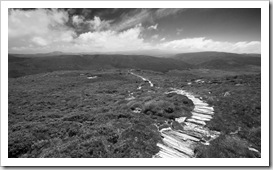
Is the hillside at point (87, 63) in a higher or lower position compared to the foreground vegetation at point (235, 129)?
higher

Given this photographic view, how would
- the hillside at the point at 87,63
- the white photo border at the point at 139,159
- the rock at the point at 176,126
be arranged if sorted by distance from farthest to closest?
the hillside at the point at 87,63, the rock at the point at 176,126, the white photo border at the point at 139,159

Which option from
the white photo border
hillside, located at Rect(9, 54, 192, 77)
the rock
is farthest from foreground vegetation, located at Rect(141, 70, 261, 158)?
hillside, located at Rect(9, 54, 192, 77)

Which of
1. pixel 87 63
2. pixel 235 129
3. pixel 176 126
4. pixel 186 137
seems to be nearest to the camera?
pixel 186 137

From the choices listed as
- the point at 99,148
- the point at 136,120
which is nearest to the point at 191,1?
the point at 136,120

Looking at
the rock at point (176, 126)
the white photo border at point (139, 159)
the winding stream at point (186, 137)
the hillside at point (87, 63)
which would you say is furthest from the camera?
the hillside at point (87, 63)

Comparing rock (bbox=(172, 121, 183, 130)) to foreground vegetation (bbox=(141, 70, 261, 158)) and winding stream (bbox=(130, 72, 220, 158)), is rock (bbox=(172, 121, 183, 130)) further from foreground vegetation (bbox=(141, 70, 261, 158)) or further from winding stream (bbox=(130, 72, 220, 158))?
foreground vegetation (bbox=(141, 70, 261, 158))

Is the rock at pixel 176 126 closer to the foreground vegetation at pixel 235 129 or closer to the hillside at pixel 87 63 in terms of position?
the foreground vegetation at pixel 235 129

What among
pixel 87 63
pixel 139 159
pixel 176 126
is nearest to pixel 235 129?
pixel 176 126

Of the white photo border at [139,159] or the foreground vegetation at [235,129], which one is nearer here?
the white photo border at [139,159]

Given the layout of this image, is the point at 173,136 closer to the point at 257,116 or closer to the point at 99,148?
the point at 99,148

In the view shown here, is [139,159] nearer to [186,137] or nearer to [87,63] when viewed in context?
[186,137]

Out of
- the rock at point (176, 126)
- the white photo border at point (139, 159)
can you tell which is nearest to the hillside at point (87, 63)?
the white photo border at point (139, 159)
